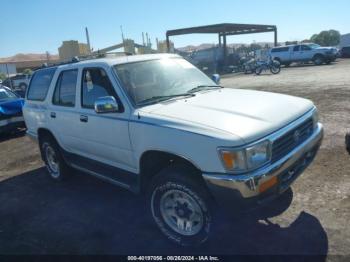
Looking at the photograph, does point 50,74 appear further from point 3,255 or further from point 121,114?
point 3,255

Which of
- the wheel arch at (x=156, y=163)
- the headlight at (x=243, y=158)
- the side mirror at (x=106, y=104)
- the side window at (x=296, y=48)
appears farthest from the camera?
the side window at (x=296, y=48)

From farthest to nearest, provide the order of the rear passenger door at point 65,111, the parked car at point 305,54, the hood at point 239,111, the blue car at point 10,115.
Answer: the parked car at point 305,54 < the blue car at point 10,115 < the rear passenger door at point 65,111 < the hood at point 239,111

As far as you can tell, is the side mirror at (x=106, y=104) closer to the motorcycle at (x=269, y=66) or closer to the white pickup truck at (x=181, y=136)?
the white pickup truck at (x=181, y=136)

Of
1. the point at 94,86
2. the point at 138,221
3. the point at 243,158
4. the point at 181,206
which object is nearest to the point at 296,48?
the point at 94,86

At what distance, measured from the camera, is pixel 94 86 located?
4664 millimetres

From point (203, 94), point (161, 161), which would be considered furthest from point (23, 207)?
point (203, 94)

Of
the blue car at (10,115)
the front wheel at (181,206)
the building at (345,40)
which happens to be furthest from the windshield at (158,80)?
the building at (345,40)

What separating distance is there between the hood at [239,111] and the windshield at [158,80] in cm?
22

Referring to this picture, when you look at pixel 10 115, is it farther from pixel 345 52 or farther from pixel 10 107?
pixel 345 52

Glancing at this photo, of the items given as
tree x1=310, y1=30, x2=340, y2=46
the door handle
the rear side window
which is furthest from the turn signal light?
tree x1=310, y1=30, x2=340, y2=46

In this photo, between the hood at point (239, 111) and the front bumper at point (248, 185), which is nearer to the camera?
the front bumper at point (248, 185)

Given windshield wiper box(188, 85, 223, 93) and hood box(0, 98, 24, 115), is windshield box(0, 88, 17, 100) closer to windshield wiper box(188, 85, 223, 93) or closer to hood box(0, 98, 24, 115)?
hood box(0, 98, 24, 115)

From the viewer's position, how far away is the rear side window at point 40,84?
5.92 m

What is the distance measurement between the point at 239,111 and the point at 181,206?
116cm
